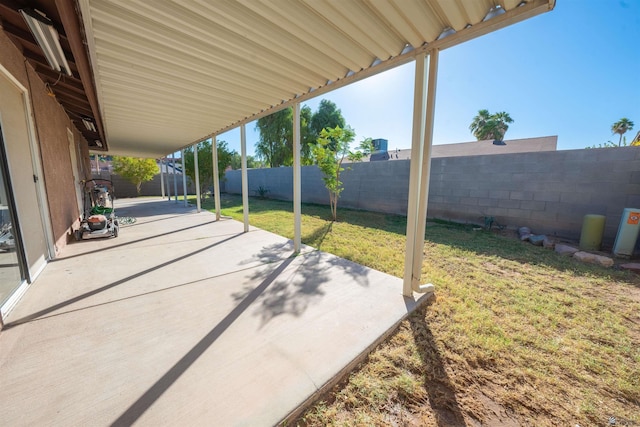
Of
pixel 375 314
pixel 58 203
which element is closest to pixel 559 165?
pixel 375 314

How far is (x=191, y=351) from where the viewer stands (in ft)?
5.48

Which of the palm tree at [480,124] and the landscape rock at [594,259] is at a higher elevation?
the palm tree at [480,124]

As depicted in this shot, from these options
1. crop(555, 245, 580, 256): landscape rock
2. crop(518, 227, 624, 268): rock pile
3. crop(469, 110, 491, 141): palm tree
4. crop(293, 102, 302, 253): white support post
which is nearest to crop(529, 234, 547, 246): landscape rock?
crop(518, 227, 624, 268): rock pile

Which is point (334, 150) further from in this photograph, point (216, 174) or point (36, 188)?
point (36, 188)

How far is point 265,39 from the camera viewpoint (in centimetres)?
212

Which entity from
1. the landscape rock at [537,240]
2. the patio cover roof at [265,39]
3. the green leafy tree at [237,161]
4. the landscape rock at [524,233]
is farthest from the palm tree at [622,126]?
the green leafy tree at [237,161]

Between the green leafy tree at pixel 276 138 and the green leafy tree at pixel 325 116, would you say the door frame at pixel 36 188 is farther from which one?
the green leafy tree at pixel 325 116

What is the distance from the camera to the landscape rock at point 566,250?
3.82 meters

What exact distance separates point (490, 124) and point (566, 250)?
20338 mm

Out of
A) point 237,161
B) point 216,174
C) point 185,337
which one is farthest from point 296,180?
point 237,161

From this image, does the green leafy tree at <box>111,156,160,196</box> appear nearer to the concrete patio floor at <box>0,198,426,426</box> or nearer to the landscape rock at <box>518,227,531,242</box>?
the concrete patio floor at <box>0,198,426,426</box>

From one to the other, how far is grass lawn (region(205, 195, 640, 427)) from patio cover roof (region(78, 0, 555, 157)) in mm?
2456

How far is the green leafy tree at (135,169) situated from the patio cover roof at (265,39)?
13.1 metres

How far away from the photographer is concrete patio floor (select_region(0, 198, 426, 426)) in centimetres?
127
